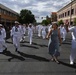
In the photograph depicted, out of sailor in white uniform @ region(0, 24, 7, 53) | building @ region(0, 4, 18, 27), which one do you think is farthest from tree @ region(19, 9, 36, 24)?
sailor in white uniform @ region(0, 24, 7, 53)

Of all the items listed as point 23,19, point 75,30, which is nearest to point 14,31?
point 75,30

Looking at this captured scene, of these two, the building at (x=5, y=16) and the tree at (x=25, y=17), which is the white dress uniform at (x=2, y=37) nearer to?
the building at (x=5, y=16)

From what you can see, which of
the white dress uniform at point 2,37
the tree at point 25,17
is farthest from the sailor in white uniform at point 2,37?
the tree at point 25,17

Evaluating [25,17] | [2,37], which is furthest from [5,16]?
[2,37]

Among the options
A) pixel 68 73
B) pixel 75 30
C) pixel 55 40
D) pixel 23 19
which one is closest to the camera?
pixel 68 73

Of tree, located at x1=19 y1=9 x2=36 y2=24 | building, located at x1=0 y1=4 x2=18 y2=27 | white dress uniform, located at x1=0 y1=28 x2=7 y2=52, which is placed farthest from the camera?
tree, located at x1=19 y1=9 x2=36 y2=24

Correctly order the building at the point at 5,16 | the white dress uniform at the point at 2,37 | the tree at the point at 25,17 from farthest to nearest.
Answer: the tree at the point at 25,17 < the building at the point at 5,16 < the white dress uniform at the point at 2,37

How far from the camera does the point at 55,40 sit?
909cm

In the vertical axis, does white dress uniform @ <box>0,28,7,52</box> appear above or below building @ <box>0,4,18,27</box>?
below

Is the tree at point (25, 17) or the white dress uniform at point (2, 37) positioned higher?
the tree at point (25, 17)

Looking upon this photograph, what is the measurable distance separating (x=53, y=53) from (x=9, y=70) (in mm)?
2397

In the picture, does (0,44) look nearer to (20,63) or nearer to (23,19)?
(20,63)

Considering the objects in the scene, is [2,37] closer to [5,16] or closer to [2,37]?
[2,37]

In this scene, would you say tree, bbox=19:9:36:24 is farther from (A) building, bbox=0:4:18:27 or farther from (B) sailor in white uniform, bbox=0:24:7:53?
(B) sailor in white uniform, bbox=0:24:7:53
